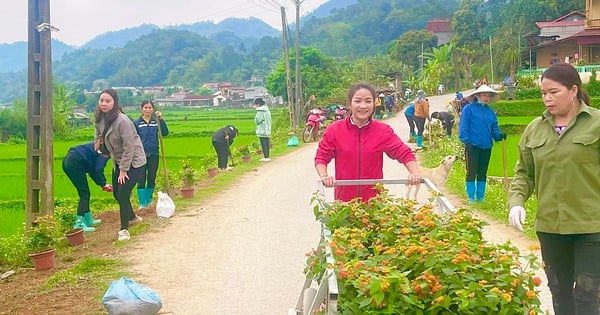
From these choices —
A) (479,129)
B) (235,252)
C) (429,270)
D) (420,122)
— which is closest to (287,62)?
(420,122)

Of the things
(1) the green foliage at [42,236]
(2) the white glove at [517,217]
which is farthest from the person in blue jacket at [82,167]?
(2) the white glove at [517,217]

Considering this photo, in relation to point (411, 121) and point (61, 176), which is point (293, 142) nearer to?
point (411, 121)

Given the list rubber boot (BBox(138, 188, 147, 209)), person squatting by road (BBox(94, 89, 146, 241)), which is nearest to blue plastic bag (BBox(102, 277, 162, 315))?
person squatting by road (BBox(94, 89, 146, 241))

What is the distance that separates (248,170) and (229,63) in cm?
8334

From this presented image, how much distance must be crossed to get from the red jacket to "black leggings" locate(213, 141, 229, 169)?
34.5 ft

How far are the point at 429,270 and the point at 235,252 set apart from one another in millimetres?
4911

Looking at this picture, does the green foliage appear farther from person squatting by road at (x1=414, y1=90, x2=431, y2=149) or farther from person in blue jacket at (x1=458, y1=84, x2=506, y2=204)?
person squatting by road at (x1=414, y1=90, x2=431, y2=149)

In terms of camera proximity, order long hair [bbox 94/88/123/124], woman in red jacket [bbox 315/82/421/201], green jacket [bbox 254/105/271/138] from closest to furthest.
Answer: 1. woman in red jacket [bbox 315/82/421/201]
2. long hair [bbox 94/88/123/124]
3. green jacket [bbox 254/105/271/138]

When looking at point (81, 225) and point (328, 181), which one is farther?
point (81, 225)

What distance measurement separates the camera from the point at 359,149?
4.98 m

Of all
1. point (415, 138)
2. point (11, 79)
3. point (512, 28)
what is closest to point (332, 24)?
point (512, 28)

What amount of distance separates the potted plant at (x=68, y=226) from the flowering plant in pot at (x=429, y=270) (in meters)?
5.47

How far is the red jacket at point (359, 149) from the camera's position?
4.97 m

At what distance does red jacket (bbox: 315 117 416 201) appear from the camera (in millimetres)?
4973
